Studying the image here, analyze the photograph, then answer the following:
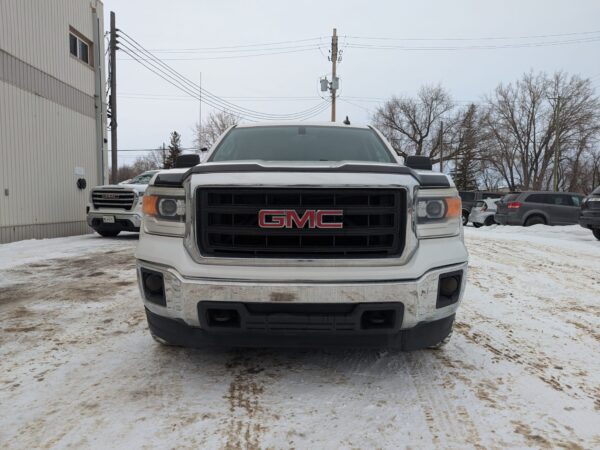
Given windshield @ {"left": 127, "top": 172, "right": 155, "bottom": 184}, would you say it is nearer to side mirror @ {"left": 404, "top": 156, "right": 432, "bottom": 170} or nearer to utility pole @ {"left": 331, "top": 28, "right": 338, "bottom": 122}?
side mirror @ {"left": 404, "top": 156, "right": 432, "bottom": 170}

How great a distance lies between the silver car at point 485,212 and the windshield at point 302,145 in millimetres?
15640

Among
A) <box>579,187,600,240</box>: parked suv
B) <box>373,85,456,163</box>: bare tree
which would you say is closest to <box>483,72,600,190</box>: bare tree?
<box>373,85,456,163</box>: bare tree

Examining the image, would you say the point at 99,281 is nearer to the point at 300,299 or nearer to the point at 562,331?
the point at 300,299

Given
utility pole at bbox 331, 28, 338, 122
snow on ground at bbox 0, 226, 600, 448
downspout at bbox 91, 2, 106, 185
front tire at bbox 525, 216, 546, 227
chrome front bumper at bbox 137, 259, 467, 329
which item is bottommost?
snow on ground at bbox 0, 226, 600, 448

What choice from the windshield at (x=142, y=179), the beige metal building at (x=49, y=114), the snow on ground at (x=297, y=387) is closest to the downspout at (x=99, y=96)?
the beige metal building at (x=49, y=114)

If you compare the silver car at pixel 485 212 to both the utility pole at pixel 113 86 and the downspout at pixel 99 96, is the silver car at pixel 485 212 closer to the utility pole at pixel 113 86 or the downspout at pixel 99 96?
the downspout at pixel 99 96

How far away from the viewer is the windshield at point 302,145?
3.74 m

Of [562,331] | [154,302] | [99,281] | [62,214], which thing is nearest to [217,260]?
[154,302]

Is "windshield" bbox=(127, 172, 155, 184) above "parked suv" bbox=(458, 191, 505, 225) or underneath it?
above

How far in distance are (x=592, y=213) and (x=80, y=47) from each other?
15.8 meters

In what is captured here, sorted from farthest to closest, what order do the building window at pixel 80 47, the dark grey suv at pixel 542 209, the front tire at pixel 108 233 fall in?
the dark grey suv at pixel 542 209
the building window at pixel 80 47
the front tire at pixel 108 233

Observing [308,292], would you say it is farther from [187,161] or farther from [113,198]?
[113,198]

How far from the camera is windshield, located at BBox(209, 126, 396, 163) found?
374 cm

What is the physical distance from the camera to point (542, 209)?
1493 cm
